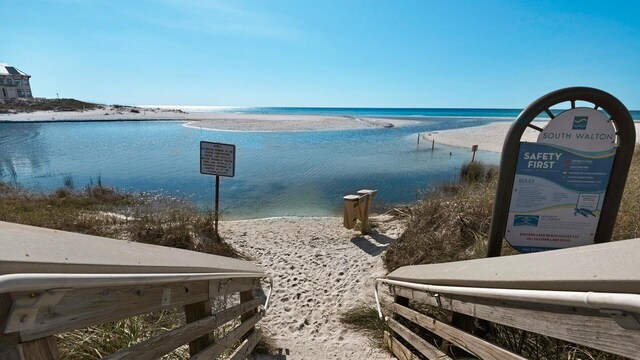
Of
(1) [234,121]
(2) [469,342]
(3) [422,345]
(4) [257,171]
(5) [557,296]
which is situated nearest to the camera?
(5) [557,296]

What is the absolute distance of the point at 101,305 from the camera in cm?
113

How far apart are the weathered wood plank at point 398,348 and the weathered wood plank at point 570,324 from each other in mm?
1619

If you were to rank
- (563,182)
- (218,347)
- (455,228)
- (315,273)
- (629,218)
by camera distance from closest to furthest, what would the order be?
(218,347), (563,182), (629,218), (455,228), (315,273)

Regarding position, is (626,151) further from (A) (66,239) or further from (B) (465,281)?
(A) (66,239)

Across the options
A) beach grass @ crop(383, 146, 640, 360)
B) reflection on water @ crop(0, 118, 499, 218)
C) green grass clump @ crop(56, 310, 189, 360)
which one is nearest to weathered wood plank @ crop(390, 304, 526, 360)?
green grass clump @ crop(56, 310, 189, 360)

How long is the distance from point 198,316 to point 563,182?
325cm

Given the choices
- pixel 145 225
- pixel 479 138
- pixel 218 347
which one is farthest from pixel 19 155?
pixel 479 138

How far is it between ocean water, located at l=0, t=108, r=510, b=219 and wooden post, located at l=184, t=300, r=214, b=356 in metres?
9.17

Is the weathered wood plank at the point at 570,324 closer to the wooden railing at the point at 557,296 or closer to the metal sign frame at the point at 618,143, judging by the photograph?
the wooden railing at the point at 557,296

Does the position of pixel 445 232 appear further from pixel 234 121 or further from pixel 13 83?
pixel 13 83

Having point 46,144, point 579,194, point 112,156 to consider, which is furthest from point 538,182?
point 46,144

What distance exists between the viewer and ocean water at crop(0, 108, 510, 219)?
42.3ft

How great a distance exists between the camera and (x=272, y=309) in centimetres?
527

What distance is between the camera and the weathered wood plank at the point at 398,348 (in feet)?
9.94
